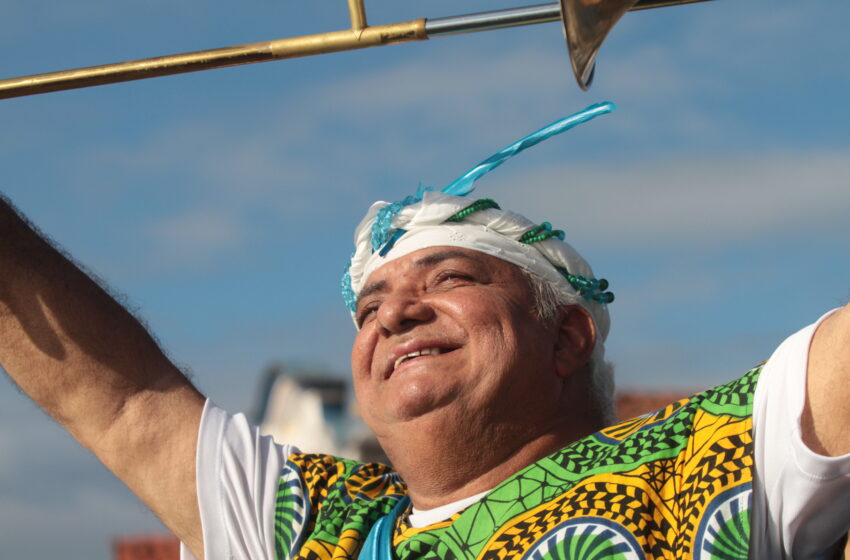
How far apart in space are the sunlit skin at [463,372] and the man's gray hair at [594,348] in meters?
0.03

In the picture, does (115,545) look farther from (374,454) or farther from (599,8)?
(599,8)

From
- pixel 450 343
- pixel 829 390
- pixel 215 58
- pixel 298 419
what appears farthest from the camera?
pixel 298 419

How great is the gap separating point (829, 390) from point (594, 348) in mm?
1141

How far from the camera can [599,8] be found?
6.75 ft

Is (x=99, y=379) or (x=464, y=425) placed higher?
(x=99, y=379)

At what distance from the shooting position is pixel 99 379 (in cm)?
336

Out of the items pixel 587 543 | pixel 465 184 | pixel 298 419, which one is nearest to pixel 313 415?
pixel 298 419

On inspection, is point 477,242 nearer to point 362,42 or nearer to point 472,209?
point 472,209

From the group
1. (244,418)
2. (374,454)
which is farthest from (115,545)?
(244,418)

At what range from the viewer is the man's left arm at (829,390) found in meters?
2.24

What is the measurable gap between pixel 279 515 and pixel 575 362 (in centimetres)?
91

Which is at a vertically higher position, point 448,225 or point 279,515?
point 448,225

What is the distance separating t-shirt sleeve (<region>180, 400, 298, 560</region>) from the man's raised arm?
55 millimetres

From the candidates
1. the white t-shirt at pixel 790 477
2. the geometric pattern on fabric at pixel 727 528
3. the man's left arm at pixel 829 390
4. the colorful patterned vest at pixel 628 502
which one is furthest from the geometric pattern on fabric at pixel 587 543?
the man's left arm at pixel 829 390
